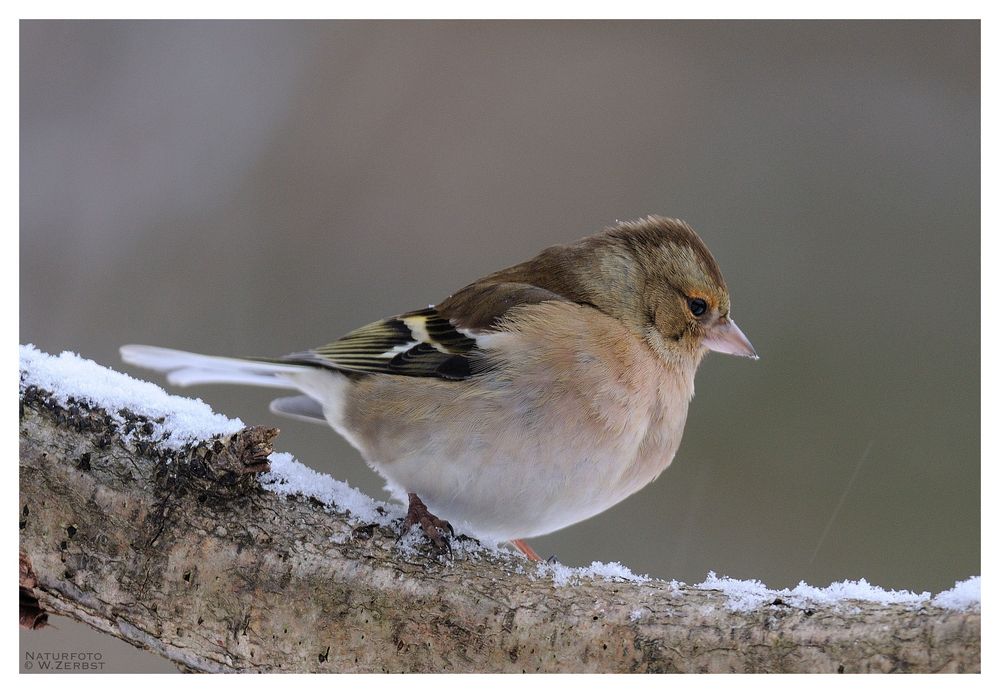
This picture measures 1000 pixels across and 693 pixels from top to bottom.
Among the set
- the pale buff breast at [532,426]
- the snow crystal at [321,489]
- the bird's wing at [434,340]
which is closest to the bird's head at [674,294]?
the pale buff breast at [532,426]

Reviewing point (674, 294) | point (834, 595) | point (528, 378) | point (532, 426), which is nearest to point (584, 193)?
point (674, 294)

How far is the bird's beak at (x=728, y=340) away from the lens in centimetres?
292

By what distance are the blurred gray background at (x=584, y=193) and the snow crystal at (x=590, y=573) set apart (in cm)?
32

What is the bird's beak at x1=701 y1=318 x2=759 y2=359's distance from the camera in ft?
9.59

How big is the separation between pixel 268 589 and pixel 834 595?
154 cm

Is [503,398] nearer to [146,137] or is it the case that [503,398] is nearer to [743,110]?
[743,110]

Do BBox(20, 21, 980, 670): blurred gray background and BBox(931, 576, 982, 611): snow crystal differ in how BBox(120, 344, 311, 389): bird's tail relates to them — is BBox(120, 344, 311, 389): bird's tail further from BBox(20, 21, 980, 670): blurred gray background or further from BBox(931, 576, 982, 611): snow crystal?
BBox(931, 576, 982, 611): snow crystal

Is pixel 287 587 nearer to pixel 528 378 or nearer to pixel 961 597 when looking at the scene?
pixel 528 378

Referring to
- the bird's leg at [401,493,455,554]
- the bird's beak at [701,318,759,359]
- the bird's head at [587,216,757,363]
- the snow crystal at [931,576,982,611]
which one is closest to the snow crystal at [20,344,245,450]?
the bird's leg at [401,493,455,554]

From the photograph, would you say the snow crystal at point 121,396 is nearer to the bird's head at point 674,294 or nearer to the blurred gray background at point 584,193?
the blurred gray background at point 584,193

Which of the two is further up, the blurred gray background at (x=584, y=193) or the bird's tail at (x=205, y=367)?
the blurred gray background at (x=584, y=193)

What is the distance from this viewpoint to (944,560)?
8.68ft

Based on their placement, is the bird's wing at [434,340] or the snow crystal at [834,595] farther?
the bird's wing at [434,340]

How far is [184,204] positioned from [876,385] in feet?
9.18
